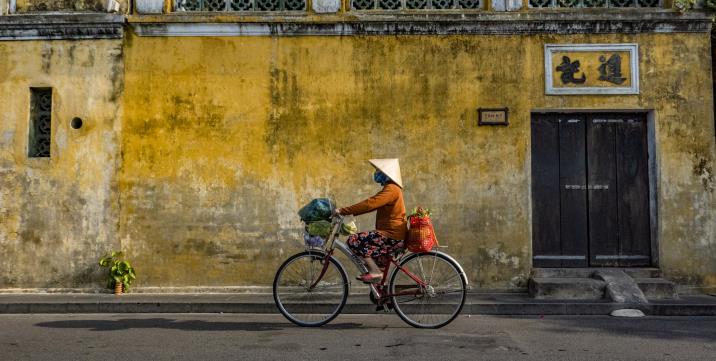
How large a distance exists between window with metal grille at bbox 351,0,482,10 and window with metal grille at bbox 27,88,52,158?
15.7 ft

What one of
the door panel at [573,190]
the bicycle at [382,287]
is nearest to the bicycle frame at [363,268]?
the bicycle at [382,287]

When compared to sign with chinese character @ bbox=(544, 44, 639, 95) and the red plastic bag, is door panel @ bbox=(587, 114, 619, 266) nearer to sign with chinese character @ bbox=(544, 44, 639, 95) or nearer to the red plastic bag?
sign with chinese character @ bbox=(544, 44, 639, 95)

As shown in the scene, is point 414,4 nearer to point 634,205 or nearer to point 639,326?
point 634,205

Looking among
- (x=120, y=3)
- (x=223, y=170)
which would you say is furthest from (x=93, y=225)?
(x=120, y=3)

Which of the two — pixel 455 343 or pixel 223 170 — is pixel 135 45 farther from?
pixel 455 343

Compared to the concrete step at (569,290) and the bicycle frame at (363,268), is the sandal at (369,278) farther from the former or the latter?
the concrete step at (569,290)

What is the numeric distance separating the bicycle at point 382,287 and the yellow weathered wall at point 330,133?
2593 millimetres

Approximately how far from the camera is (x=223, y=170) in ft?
31.5

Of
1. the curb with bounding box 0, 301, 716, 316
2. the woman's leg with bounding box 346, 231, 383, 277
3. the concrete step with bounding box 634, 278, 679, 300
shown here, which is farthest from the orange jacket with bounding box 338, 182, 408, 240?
the concrete step with bounding box 634, 278, 679, 300

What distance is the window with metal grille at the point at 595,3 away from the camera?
31.8 feet

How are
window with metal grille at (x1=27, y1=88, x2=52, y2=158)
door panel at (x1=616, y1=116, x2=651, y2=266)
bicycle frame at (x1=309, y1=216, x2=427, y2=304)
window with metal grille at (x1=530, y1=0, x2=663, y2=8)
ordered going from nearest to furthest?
bicycle frame at (x1=309, y1=216, x2=427, y2=304) → door panel at (x1=616, y1=116, x2=651, y2=266) → window with metal grille at (x1=530, y1=0, x2=663, y2=8) → window with metal grille at (x1=27, y1=88, x2=52, y2=158)

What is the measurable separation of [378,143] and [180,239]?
3.19 metres

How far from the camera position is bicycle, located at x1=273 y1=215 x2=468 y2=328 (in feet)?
22.2

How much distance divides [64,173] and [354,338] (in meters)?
5.62
